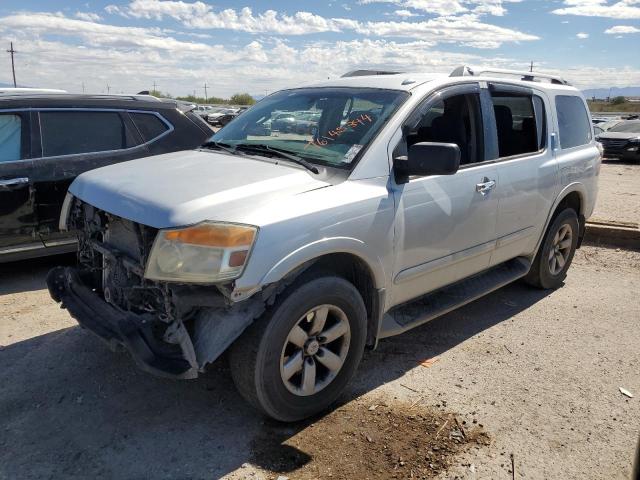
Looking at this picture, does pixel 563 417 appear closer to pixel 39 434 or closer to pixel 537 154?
pixel 537 154

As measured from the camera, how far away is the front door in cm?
344

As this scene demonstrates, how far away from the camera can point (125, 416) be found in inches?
124

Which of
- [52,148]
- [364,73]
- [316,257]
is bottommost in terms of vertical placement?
[316,257]

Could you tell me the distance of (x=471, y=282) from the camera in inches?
171

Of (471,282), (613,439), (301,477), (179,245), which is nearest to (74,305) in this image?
(179,245)

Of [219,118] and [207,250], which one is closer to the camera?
[207,250]

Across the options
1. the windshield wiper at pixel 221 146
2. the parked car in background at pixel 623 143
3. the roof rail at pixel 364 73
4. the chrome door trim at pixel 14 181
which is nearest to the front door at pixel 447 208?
the roof rail at pixel 364 73

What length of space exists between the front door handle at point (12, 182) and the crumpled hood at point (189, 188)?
1900mm

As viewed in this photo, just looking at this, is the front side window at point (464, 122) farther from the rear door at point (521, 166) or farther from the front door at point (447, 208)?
the rear door at point (521, 166)

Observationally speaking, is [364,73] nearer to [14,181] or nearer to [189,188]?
[189,188]

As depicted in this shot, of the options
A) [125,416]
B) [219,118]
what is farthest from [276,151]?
[219,118]

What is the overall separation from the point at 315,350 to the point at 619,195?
10.1 m

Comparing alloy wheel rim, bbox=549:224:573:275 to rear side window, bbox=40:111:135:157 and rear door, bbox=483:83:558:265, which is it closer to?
rear door, bbox=483:83:558:265

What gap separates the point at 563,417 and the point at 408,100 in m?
2.14
